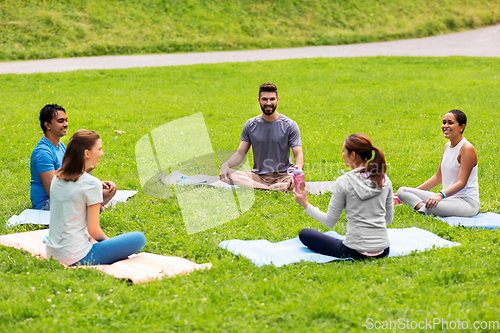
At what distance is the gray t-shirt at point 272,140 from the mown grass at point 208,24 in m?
17.3

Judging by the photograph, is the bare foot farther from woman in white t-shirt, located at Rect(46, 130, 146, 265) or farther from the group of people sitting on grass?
woman in white t-shirt, located at Rect(46, 130, 146, 265)

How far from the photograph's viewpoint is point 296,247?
17.1 feet

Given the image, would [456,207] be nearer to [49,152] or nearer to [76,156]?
[76,156]

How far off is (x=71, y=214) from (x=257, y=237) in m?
2.25

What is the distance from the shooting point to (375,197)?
447cm

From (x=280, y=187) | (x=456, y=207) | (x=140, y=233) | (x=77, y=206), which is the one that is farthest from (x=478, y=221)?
(x=77, y=206)

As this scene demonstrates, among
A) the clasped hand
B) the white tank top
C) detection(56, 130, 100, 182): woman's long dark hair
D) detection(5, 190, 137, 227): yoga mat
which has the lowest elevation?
detection(5, 190, 137, 227): yoga mat

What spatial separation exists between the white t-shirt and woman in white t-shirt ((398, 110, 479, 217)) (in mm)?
4494

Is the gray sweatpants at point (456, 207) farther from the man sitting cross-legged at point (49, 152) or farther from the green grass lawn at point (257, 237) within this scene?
the man sitting cross-legged at point (49, 152)

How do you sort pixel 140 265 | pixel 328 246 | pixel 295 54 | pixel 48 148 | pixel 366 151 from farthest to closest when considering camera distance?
pixel 295 54
pixel 48 148
pixel 328 246
pixel 140 265
pixel 366 151

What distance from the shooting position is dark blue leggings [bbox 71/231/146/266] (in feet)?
15.4

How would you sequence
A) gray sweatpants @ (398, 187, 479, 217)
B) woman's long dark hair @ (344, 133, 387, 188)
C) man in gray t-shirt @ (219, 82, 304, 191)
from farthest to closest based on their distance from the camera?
man in gray t-shirt @ (219, 82, 304, 191)
gray sweatpants @ (398, 187, 479, 217)
woman's long dark hair @ (344, 133, 387, 188)

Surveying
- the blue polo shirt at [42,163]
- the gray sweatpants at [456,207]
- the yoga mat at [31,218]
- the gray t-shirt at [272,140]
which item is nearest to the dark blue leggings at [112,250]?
the yoga mat at [31,218]

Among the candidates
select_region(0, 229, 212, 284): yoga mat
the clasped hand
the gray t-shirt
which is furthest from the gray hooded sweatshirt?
the gray t-shirt
